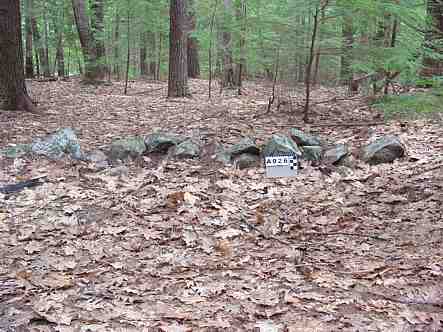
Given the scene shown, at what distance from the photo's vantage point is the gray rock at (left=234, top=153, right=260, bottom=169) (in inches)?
207

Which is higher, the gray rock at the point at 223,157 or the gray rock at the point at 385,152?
the gray rock at the point at 385,152

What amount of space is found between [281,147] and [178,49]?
17.4ft

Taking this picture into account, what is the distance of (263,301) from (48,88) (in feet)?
34.8

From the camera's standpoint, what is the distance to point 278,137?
5391 millimetres

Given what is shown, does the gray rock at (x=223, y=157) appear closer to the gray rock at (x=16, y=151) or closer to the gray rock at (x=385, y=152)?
the gray rock at (x=385, y=152)

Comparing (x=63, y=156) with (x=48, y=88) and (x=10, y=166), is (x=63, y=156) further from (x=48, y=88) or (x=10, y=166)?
(x=48, y=88)

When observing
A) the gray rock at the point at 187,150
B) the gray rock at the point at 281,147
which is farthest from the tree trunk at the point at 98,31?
the gray rock at the point at 281,147

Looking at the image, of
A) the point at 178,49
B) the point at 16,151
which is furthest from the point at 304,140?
the point at 178,49

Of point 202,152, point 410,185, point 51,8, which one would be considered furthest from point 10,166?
point 51,8

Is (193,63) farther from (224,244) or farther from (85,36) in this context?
(224,244)

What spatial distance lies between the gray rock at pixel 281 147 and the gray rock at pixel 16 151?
3097mm

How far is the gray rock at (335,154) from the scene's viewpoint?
521 cm

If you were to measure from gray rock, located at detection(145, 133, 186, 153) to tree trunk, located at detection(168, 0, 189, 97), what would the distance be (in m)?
4.16

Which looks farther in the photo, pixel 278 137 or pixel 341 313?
pixel 278 137
